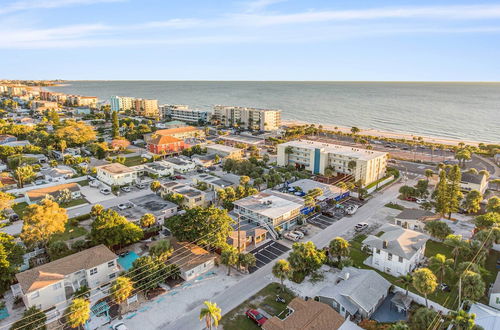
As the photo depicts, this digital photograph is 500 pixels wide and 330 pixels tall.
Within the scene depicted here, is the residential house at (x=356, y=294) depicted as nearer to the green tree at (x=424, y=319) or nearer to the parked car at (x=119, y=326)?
the green tree at (x=424, y=319)

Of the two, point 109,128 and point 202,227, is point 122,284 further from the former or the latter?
point 109,128

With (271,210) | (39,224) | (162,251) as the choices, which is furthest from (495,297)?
(39,224)

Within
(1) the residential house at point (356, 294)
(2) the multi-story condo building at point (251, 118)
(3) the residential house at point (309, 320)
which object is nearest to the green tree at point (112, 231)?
(3) the residential house at point (309, 320)

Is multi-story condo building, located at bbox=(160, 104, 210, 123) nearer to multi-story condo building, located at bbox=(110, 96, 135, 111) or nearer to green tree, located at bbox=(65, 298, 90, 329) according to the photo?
multi-story condo building, located at bbox=(110, 96, 135, 111)

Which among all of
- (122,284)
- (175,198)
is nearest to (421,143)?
(175,198)

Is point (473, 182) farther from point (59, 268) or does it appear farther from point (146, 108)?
point (146, 108)
